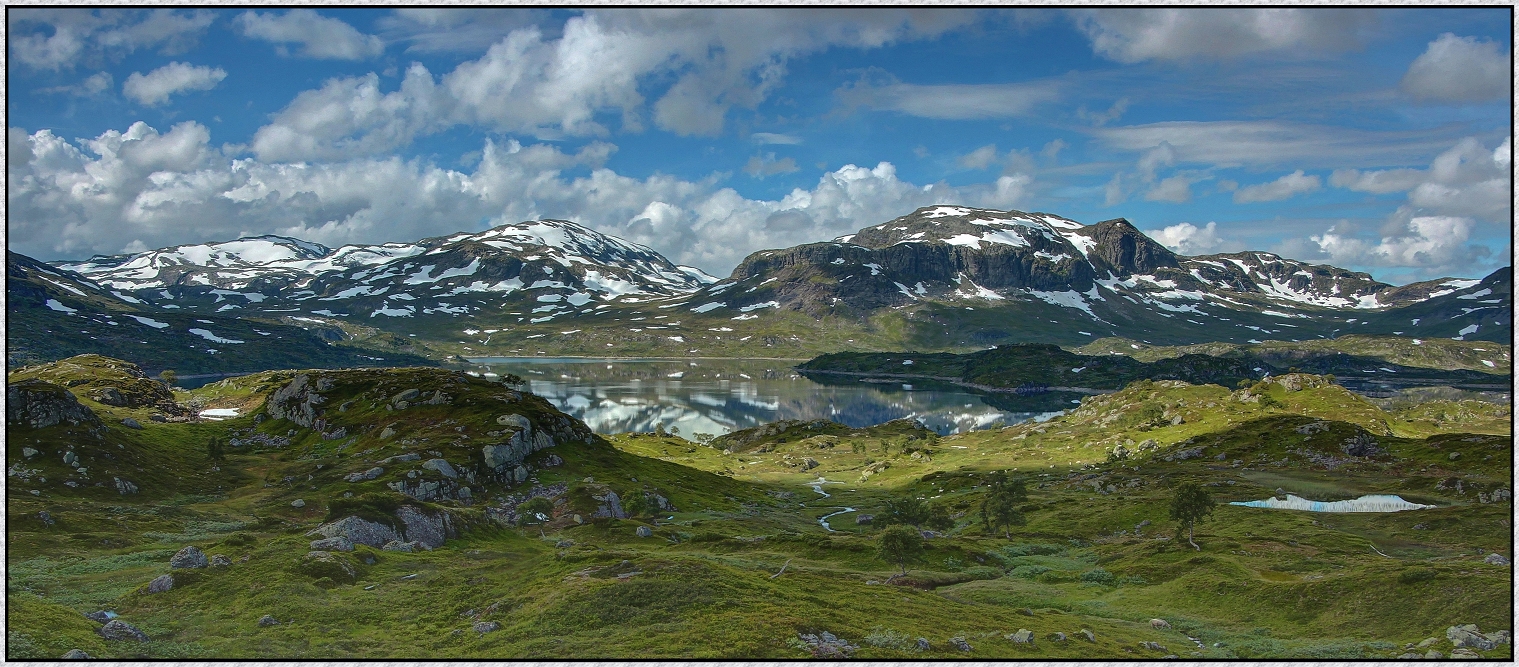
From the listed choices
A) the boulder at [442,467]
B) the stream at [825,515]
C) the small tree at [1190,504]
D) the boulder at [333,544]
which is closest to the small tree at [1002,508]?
the stream at [825,515]

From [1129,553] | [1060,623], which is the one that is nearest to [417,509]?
[1060,623]

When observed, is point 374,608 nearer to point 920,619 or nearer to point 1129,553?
point 920,619

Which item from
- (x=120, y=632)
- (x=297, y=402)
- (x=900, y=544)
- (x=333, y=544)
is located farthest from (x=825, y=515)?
(x=120, y=632)

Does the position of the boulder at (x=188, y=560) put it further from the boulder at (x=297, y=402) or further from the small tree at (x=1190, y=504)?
the boulder at (x=297, y=402)

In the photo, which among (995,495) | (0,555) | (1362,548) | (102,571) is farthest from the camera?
(995,495)

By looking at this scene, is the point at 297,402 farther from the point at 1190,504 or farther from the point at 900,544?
the point at 1190,504

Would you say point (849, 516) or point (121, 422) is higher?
point (121, 422)
